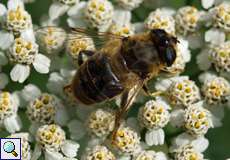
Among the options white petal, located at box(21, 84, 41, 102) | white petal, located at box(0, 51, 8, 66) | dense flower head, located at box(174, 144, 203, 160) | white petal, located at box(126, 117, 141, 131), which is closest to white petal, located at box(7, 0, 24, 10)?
white petal, located at box(0, 51, 8, 66)

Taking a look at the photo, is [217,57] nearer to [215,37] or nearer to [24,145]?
[215,37]

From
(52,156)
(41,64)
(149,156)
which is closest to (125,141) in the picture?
(149,156)

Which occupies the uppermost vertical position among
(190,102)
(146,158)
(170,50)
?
(170,50)

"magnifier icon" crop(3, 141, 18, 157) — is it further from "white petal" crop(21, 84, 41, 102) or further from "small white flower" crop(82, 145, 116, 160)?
"small white flower" crop(82, 145, 116, 160)

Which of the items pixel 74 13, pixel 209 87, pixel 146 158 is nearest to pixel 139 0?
pixel 74 13

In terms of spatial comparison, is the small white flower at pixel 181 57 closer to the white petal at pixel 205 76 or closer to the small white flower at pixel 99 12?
the white petal at pixel 205 76

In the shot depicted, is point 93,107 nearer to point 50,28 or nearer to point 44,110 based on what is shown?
point 44,110

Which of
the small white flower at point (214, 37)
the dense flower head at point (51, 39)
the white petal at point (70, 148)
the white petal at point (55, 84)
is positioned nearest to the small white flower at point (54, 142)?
the white petal at point (70, 148)
